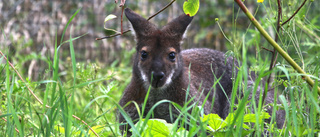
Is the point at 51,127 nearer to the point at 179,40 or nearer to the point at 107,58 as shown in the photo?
the point at 179,40

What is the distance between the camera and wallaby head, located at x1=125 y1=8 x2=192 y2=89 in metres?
3.45

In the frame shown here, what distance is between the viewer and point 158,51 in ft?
11.6

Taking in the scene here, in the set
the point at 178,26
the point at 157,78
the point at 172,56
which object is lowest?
the point at 157,78

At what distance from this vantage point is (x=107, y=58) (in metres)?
7.42

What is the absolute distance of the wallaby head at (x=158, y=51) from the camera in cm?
345

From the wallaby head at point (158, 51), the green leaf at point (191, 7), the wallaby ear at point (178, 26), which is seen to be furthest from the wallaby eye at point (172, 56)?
the green leaf at point (191, 7)

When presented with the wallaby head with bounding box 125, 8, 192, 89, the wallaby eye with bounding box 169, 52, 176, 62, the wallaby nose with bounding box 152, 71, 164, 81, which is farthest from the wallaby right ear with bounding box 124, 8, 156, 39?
the wallaby nose with bounding box 152, 71, 164, 81

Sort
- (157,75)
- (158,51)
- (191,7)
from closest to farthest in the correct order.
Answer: (191,7), (157,75), (158,51)

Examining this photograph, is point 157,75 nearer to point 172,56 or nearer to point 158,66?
point 158,66

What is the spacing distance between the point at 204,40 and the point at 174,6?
86 cm

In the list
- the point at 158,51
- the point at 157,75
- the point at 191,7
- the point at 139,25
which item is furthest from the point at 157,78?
the point at 191,7

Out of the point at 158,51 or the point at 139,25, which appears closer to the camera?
the point at 158,51

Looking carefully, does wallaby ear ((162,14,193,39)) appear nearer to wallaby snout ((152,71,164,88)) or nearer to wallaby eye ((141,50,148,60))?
wallaby eye ((141,50,148,60))

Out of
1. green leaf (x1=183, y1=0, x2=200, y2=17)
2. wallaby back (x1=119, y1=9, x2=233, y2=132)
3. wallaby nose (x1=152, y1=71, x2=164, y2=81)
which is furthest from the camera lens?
wallaby back (x1=119, y1=9, x2=233, y2=132)
